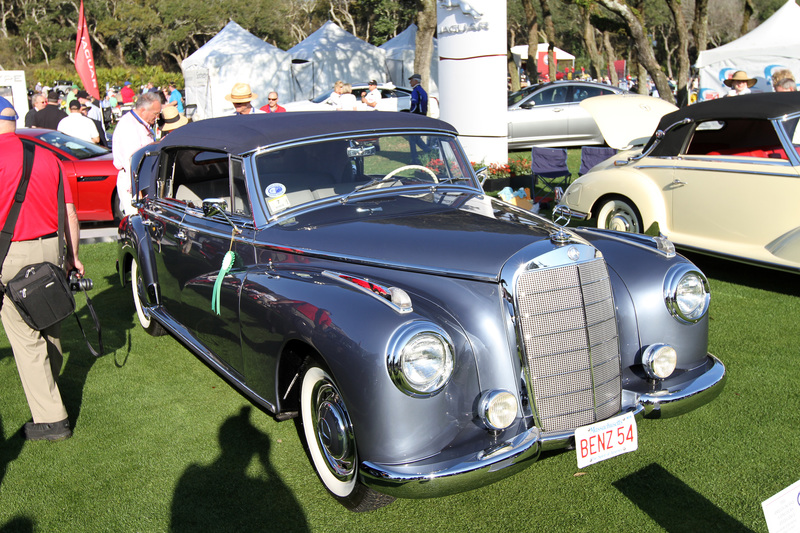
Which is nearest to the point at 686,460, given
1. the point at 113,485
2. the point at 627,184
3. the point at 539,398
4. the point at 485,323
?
the point at 539,398

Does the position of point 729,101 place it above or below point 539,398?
above

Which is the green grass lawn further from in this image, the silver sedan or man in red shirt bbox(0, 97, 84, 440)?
the silver sedan

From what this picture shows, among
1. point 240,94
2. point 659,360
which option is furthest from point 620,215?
point 240,94

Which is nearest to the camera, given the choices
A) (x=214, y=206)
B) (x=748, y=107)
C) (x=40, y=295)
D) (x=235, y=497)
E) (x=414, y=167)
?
(x=235, y=497)

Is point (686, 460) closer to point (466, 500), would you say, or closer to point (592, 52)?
point (466, 500)

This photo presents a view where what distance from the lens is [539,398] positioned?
122 inches

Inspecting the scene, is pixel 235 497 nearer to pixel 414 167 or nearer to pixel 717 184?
pixel 414 167

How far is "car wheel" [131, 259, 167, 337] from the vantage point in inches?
228

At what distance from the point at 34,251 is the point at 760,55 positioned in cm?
1968

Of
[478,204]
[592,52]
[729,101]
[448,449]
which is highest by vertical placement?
[592,52]

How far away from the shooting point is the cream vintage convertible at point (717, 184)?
597 centimetres

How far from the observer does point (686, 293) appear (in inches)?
143

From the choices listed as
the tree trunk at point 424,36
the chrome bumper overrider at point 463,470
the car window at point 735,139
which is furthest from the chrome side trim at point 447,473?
the tree trunk at point 424,36

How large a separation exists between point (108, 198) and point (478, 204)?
26.1 ft
